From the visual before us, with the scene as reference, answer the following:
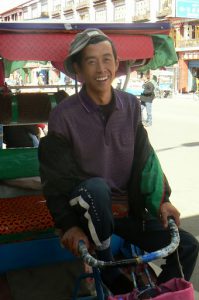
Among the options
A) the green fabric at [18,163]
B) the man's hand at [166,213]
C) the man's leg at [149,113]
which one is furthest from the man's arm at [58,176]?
the man's leg at [149,113]

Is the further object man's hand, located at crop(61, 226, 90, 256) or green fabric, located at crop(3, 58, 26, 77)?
green fabric, located at crop(3, 58, 26, 77)

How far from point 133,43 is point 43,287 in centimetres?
185

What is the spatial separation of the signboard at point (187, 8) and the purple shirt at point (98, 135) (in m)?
18.9

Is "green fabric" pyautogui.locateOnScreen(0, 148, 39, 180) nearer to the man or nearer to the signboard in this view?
the man

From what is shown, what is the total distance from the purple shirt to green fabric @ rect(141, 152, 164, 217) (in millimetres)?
97

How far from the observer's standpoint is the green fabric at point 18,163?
3641mm

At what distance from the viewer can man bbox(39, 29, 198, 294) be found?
202cm

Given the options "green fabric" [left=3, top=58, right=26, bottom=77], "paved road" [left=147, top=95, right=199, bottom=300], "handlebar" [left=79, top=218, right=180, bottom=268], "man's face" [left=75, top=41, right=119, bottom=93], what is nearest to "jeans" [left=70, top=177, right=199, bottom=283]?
"handlebar" [left=79, top=218, right=180, bottom=268]

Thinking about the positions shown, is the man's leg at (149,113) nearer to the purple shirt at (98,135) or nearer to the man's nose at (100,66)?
the purple shirt at (98,135)

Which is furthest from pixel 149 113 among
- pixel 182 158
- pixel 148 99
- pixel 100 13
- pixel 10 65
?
pixel 100 13

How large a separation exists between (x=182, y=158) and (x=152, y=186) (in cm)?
621

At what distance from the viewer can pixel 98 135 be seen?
220 cm

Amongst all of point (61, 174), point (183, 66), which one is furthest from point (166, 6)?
point (61, 174)

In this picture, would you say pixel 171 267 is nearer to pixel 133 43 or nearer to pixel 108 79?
pixel 108 79
